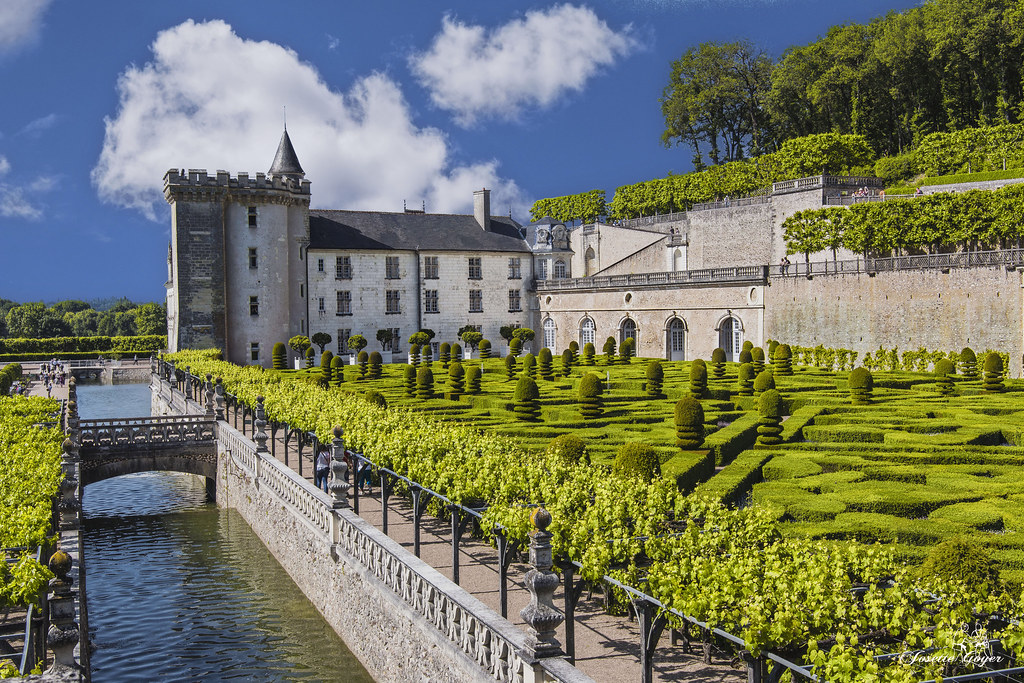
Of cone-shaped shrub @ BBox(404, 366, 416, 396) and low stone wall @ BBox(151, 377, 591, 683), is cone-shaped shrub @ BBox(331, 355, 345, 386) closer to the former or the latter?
cone-shaped shrub @ BBox(404, 366, 416, 396)

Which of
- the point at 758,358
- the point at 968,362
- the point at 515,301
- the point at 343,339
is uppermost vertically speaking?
the point at 515,301

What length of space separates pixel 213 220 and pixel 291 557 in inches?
1344

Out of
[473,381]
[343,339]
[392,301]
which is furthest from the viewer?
[392,301]

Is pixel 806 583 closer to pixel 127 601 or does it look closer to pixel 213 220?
pixel 127 601

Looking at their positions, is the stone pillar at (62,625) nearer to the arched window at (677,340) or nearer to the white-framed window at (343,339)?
the arched window at (677,340)

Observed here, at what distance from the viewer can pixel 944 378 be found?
103 ft

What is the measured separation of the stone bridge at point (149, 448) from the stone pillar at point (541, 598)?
1947cm

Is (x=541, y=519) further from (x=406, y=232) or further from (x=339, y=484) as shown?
(x=406, y=232)

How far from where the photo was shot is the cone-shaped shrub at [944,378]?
1189 inches

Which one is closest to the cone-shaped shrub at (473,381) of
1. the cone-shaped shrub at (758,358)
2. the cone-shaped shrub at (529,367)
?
the cone-shaped shrub at (529,367)

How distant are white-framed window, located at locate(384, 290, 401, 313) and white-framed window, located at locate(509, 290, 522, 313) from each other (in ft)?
26.5

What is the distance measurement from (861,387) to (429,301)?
33.8 m

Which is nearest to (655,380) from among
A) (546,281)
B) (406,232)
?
(546,281)

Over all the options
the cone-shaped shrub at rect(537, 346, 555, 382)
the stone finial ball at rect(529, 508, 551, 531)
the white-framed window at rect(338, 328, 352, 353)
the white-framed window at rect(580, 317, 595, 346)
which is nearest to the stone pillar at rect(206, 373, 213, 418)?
the cone-shaped shrub at rect(537, 346, 555, 382)
